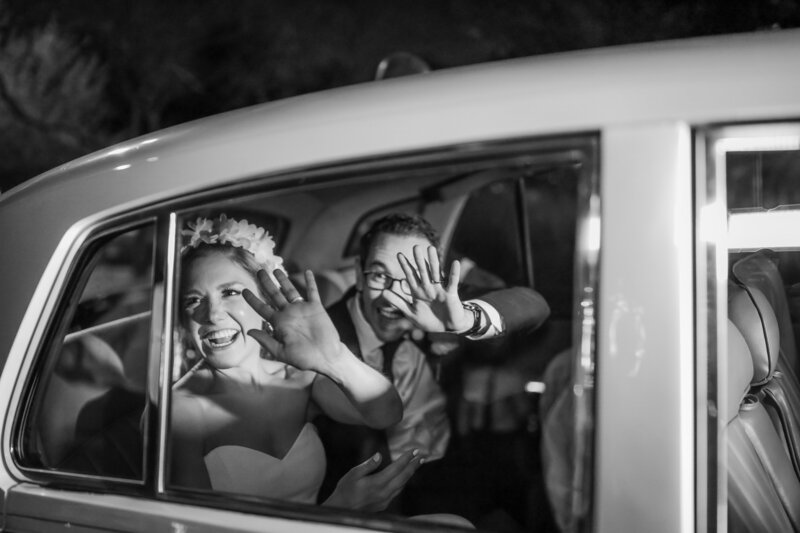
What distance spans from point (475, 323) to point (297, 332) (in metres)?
0.34

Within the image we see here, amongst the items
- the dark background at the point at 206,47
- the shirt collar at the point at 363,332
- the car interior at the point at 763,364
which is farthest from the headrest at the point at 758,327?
the dark background at the point at 206,47

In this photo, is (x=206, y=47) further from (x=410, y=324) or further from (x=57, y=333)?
(x=410, y=324)

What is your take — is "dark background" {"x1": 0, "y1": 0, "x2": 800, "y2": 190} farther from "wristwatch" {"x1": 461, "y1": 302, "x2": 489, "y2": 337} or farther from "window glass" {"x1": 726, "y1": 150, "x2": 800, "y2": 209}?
"wristwatch" {"x1": 461, "y1": 302, "x2": 489, "y2": 337}

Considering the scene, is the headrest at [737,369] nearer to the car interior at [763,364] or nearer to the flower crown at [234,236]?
the car interior at [763,364]

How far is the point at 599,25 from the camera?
11.4m

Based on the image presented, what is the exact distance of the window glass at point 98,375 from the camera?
5.51ft

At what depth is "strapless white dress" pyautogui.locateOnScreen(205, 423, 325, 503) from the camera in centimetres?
146

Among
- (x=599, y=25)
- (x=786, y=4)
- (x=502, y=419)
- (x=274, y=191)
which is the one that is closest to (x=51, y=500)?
(x=274, y=191)

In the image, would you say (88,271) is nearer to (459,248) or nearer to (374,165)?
(374,165)

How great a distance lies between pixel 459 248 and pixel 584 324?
2.13ft

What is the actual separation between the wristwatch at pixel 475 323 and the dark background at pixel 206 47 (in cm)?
985

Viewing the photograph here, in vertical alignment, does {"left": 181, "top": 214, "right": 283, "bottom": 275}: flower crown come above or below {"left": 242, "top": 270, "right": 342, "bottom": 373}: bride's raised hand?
above

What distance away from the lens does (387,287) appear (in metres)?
1.58

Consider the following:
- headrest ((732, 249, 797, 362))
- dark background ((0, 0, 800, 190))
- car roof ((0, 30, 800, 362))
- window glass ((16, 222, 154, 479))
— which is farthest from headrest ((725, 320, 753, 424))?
dark background ((0, 0, 800, 190))
